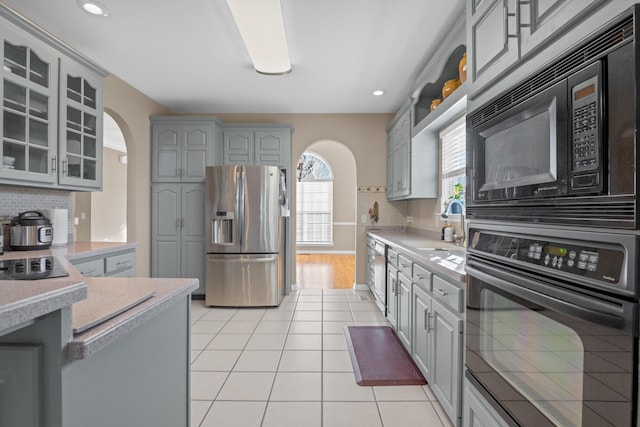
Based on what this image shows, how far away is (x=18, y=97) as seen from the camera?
2178 millimetres

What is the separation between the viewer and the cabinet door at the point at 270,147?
4391 millimetres

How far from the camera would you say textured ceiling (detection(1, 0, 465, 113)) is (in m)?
2.30

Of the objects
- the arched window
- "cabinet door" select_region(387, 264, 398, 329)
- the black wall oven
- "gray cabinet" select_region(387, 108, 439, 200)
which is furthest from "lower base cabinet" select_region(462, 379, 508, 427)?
the arched window

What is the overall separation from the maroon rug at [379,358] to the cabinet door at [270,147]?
2399 mm

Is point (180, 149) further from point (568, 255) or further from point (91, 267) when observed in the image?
point (568, 255)

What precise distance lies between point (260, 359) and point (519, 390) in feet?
6.50

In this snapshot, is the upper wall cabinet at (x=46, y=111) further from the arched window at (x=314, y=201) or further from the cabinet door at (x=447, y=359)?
the arched window at (x=314, y=201)

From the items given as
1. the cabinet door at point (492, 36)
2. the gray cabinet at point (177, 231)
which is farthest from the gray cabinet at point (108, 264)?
the cabinet door at point (492, 36)

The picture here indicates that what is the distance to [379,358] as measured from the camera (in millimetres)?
2545

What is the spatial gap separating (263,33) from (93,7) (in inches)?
46.8

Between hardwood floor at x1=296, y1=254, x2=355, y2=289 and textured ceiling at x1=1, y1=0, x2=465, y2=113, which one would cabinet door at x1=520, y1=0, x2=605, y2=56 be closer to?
textured ceiling at x1=1, y1=0, x2=465, y2=113

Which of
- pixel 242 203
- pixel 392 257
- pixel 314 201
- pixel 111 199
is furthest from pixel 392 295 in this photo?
pixel 111 199

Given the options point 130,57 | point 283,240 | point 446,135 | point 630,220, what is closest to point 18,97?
point 130,57

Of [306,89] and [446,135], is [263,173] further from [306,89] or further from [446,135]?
[446,135]
